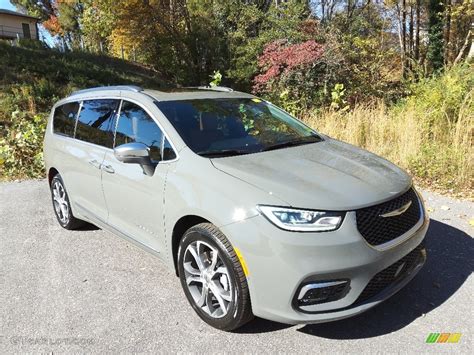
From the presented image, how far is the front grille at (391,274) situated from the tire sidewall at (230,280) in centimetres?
78

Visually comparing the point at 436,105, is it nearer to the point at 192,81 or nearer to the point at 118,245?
the point at 118,245

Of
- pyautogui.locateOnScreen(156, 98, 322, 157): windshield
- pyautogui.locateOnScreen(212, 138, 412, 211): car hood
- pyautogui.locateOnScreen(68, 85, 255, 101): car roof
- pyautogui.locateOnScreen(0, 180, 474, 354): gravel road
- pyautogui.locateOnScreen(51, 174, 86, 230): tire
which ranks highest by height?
pyautogui.locateOnScreen(68, 85, 255, 101): car roof

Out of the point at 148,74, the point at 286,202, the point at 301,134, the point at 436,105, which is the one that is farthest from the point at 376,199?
the point at 148,74

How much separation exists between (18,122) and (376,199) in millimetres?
9267

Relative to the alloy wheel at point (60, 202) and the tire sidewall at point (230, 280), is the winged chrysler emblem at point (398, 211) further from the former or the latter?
the alloy wheel at point (60, 202)

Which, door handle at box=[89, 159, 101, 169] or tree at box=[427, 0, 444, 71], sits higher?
tree at box=[427, 0, 444, 71]

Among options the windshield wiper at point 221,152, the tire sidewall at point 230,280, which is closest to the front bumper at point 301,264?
the tire sidewall at point 230,280

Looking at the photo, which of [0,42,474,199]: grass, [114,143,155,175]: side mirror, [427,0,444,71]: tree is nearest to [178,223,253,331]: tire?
[114,143,155,175]: side mirror

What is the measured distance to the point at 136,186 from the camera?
11.7 feet

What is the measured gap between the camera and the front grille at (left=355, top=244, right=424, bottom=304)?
2.79m

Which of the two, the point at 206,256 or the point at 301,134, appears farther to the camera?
the point at 301,134

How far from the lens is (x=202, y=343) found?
295 centimetres

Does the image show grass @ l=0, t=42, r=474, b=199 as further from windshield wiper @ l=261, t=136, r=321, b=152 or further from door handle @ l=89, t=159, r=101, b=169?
door handle @ l=89, t=159, r=101, b=169

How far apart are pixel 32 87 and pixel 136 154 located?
1319cm
